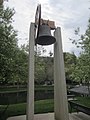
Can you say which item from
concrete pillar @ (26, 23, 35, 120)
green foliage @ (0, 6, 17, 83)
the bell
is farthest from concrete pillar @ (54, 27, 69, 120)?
green foliage @ (0, 6, 17, 83)

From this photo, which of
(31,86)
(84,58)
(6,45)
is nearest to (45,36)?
(31,86)

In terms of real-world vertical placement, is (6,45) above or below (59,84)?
above

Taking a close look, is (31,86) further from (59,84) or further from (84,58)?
(84,58)

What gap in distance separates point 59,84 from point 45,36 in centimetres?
200

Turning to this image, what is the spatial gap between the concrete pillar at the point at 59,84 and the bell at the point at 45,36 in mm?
372

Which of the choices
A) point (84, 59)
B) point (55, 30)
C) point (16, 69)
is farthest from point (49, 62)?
point (55, 30)

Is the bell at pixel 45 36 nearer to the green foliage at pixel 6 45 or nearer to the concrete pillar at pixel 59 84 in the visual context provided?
the concrete pillar at pixel 59 84

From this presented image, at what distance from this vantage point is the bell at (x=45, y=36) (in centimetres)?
687

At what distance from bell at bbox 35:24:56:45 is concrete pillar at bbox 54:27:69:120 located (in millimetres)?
372

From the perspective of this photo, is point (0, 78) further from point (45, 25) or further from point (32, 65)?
point (45, 25)

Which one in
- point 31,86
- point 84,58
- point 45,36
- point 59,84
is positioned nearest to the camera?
point 31,86

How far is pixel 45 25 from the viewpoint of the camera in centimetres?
718

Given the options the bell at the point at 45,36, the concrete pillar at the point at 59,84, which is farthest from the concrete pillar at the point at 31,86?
the concrete pillar at the point at 59,84

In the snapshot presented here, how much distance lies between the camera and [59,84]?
287 inches
